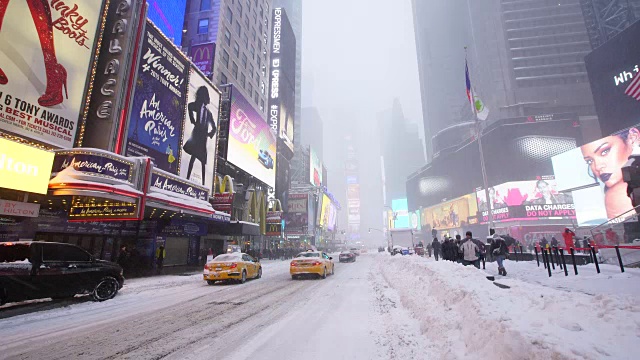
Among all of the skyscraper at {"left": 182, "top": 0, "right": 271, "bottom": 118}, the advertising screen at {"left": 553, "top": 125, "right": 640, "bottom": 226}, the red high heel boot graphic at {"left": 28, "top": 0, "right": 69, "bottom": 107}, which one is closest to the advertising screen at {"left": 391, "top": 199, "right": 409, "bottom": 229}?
the advertising screen at {"left": 553, "top": 125, "right": 640, "bottom": 226}

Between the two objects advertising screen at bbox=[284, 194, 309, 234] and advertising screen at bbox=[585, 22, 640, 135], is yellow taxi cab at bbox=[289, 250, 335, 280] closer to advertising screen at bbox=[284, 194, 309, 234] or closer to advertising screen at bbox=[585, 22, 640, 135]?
advertising screen at bbox=[585, 22, 640, 135]

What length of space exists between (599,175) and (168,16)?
58.7m

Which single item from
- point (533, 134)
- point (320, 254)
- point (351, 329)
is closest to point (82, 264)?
point (351, 329)

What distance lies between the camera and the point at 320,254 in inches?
675

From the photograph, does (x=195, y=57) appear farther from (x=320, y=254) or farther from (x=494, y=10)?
(x=494, y=10)

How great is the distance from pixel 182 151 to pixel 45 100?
10502 millimetres

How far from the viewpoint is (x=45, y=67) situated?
13.8m

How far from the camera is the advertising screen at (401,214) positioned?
158 meters

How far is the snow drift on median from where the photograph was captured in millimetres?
3010

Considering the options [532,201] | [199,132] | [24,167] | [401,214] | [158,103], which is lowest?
[24,167]

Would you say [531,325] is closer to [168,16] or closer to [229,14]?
[168,16]

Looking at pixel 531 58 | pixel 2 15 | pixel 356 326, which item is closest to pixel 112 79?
pixel 2 15

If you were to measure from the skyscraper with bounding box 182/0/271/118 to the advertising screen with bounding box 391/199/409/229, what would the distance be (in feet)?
393

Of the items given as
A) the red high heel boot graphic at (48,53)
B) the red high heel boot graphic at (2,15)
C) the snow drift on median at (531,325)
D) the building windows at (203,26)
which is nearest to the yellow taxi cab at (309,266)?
the snow drift on median at (531,325)
